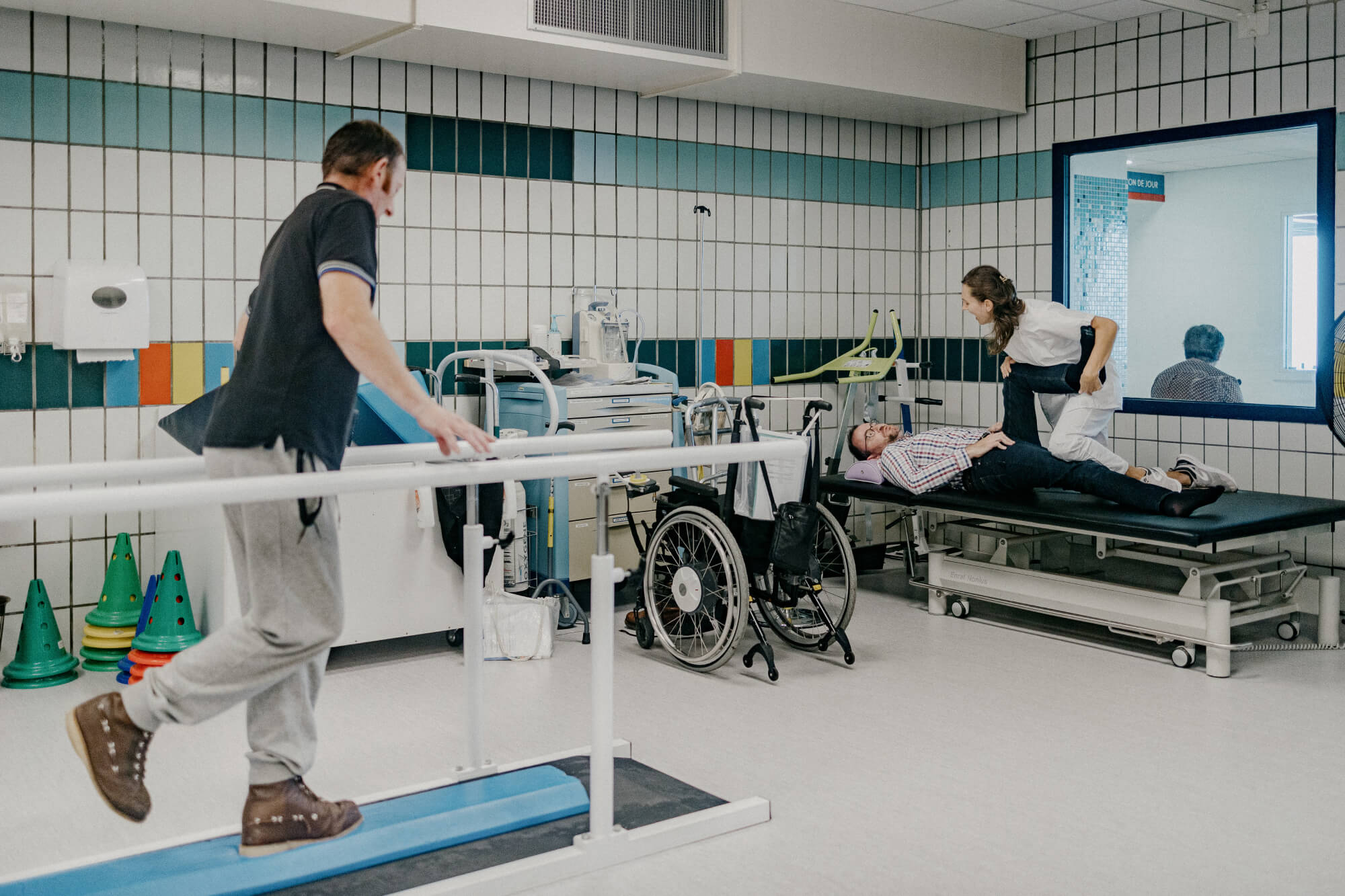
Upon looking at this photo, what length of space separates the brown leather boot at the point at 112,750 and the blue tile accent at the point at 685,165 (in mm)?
4198

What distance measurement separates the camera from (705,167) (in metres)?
6.05

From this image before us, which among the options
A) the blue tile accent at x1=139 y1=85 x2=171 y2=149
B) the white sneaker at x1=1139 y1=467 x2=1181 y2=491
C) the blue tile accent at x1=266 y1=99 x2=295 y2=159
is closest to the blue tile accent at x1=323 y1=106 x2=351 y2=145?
the blue tile accent at x1=266 y1=99 x2=295 y2=159

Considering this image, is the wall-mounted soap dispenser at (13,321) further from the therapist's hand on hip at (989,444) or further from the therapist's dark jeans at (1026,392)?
the therapist's dark jeans at (1026,392)

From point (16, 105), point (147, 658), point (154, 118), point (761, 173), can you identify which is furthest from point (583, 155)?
point (147, 658)

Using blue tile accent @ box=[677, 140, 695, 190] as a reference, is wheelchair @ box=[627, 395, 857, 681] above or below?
below

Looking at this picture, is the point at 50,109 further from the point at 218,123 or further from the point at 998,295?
the point at 998,295

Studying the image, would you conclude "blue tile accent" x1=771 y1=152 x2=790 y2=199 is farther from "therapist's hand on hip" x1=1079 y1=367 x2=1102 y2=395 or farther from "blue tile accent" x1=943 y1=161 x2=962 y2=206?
"therapist's hand on hip" x1=1079 y1=367 x2=1102 y2=395

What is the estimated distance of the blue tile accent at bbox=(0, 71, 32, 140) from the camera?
4258 millimetres

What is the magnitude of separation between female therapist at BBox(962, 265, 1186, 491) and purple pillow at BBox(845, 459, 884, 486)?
587 millimetres

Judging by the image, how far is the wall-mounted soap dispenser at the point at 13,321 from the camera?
4.29m

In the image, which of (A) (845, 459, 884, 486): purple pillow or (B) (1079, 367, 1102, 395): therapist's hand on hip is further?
(A) (845, 459, 884, 486): purple pillow

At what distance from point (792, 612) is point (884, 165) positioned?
3.00 meters

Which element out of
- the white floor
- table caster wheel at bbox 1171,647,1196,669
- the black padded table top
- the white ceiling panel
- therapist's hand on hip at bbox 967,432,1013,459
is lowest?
the white floor

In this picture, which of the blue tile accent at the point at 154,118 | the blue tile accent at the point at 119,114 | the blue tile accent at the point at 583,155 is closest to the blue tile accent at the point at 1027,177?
the blue tile accent at the point at 583,155
